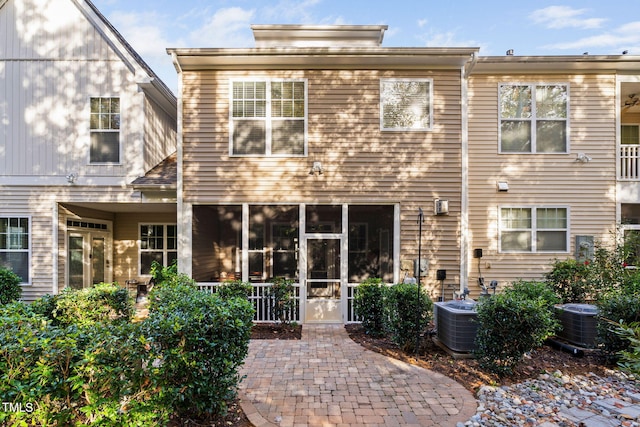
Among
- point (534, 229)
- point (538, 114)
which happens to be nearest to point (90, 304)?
point (534, 229)

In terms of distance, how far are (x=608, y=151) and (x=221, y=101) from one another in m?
9.27

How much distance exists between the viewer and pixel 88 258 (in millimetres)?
10031

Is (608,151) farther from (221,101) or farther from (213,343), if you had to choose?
(213,343)

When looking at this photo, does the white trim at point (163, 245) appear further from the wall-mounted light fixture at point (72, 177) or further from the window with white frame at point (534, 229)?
the window with white frame at point (534, 229)

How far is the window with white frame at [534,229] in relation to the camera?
833 cm

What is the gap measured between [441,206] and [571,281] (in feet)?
10.1

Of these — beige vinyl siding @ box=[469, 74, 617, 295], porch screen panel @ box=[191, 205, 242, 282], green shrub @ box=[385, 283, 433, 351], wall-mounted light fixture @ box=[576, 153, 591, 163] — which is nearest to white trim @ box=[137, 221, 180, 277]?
porch screen panel @ box=[191, 205, 242, 282]

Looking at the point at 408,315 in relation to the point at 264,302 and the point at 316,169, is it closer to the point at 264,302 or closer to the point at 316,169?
the point at 264,302

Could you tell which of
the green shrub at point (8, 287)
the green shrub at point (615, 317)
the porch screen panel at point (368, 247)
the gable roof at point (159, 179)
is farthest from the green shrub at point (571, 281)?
the green shrub at point (8, 287)

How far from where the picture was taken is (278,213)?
28.3ft

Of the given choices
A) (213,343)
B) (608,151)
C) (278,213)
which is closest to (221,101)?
(278,213)

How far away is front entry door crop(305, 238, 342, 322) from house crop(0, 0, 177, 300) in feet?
12.8

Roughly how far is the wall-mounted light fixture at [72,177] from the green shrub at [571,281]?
11.2 meters

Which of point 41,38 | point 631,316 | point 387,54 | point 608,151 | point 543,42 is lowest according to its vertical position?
point 631,316
